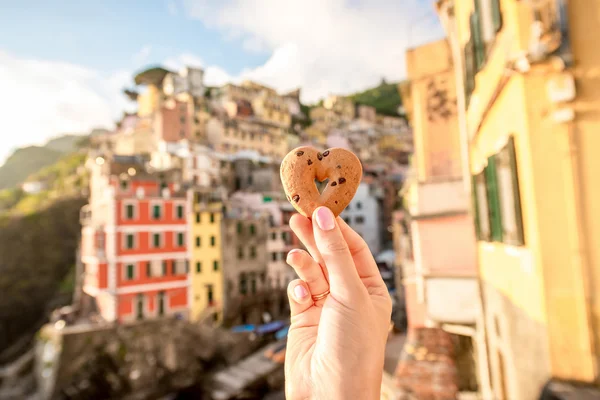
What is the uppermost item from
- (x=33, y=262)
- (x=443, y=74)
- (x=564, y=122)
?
(x=443, y=74)

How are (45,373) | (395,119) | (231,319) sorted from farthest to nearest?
(395,119)
(231,319)
(45,373)

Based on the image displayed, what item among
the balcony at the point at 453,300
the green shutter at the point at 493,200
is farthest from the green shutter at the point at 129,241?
the green shutter at the point at 493,200

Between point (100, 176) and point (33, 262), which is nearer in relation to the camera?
point (100, 176)

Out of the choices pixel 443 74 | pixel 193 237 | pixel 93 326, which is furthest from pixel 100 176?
pixel 443 74

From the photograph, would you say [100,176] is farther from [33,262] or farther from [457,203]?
[457,203]

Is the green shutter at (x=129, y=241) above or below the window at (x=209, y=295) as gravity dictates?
above

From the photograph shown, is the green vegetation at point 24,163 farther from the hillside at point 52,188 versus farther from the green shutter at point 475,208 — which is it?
the green shutter at point 475,208
